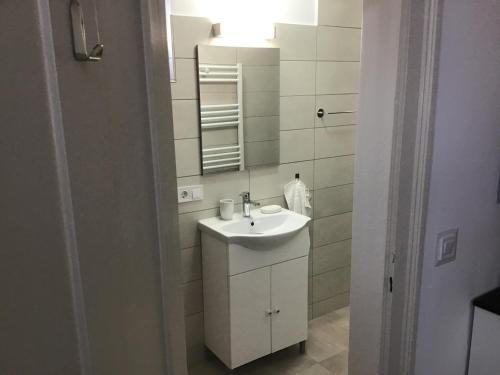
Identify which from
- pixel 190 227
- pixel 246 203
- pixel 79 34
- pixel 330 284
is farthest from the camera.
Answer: pixel 330 284

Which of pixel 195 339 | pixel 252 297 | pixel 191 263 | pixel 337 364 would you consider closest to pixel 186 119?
pixel 191 263

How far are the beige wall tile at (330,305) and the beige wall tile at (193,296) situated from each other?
0.98m

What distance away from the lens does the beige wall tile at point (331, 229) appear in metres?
3.14

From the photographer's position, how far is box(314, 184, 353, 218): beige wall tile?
10.1 feet

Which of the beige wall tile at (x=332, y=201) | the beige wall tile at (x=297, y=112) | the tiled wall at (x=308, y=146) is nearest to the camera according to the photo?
the tiled wall at (x=308, y=146)

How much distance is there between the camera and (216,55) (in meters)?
2.44

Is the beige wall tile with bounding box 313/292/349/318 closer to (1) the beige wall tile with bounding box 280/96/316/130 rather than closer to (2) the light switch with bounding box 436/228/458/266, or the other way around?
(1) the beige wall tile with bounding box 280/96/316/130

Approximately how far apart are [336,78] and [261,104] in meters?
0.63

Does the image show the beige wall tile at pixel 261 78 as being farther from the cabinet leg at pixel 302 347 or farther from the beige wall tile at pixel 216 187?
the cabinet leg at pixel 302 347

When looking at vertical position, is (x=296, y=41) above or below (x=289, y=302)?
above

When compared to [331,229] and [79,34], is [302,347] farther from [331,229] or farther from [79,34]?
[79,34]

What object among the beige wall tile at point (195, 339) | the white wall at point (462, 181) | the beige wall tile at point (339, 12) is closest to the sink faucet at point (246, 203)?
the beige wall tile at point (195, 339)

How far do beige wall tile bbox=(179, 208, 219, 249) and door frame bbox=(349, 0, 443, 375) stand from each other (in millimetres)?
1263

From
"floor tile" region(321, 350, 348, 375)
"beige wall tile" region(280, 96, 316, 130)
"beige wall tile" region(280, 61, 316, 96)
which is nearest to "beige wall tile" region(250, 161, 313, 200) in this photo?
"beige wall tile" region(280, 96, 316, 130)
